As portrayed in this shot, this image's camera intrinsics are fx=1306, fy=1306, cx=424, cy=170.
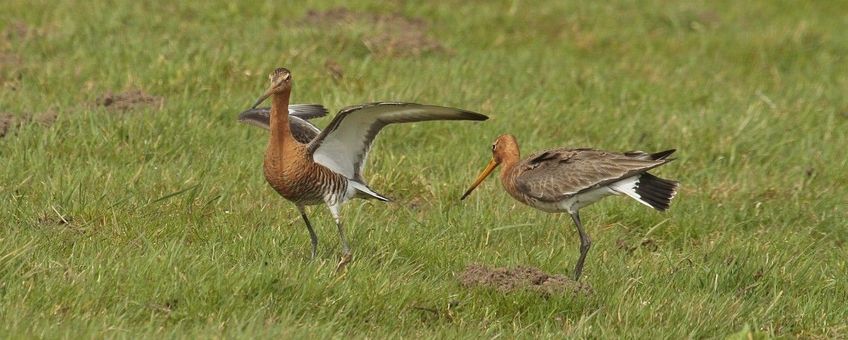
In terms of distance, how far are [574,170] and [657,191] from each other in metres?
0.53

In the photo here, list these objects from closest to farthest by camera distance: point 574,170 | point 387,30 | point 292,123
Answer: point 574,170 → point 292,123 → point 387,30

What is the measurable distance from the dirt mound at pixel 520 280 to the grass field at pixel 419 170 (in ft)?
0.21

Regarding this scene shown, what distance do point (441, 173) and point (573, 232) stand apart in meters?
1.27

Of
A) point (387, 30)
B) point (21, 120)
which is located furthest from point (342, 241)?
point (387, 30)

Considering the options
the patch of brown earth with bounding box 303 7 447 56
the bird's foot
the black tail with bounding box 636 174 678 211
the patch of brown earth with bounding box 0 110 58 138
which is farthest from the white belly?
the patch of brown earth with bounding box 303 7 447 56

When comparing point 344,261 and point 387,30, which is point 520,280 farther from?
point 387,30

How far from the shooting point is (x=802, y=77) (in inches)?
532

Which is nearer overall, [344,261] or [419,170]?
[344,261]

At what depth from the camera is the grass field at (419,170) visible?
22.1ft

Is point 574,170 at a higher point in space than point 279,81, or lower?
lower

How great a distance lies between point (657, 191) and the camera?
7871 mm

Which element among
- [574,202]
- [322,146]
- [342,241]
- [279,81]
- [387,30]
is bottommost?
[342,241]

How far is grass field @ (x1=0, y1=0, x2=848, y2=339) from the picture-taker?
6738 mm

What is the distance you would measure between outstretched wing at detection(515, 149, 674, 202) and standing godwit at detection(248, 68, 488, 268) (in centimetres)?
85
